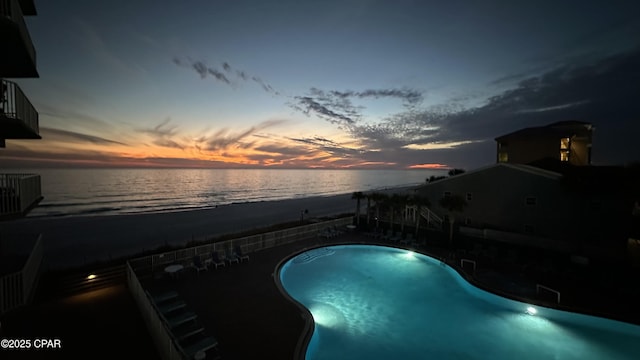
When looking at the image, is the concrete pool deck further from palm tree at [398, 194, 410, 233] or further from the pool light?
palm tree at [398, 194, 410, 233]

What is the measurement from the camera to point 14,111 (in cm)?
684

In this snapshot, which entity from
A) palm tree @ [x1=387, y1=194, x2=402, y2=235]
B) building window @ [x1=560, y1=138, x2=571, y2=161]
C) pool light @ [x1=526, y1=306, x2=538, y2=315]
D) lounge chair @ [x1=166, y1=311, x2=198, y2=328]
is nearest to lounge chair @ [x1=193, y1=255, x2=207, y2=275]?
lounge chair @ [x1=166, y1=311, x2=198, y2=328]

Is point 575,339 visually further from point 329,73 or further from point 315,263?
point 329,73

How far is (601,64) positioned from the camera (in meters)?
22.1

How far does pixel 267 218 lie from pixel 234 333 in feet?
111

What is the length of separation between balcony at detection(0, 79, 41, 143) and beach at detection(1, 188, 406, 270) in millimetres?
13334

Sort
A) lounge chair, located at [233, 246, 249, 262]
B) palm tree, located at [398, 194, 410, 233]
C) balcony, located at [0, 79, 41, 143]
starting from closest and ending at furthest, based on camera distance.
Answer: balcony, located at [0, 79, 41, 143] → lounge chair, located at [233, 246, 249, 262] → palm tree, located at [398, 194, 410, 233]

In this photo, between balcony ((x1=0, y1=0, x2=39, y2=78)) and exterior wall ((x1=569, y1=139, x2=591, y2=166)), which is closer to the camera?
balcony ((x1=0, y1=0, x2=39, y2=78))

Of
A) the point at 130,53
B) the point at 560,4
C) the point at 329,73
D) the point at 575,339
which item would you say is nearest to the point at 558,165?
the point at 560,4

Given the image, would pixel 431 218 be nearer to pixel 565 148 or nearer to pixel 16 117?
pixel 565 148

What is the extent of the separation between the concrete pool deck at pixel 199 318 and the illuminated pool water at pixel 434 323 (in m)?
1.09

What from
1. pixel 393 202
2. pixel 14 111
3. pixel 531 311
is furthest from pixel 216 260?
pixel 531 311

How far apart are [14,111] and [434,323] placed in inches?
593

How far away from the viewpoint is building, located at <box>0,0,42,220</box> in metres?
5.88
